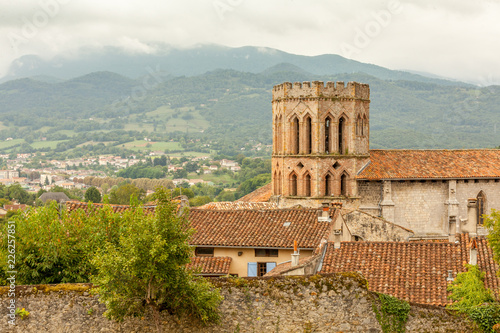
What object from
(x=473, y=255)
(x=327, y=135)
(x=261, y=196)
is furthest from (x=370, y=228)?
(x=261, y=196)

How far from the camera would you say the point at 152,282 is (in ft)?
56.6

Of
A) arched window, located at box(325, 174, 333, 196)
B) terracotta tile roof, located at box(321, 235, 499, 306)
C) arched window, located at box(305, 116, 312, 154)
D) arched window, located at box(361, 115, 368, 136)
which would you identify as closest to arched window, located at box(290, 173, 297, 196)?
arched window, located at box(305, 116, 312, 154)

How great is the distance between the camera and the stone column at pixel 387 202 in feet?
150

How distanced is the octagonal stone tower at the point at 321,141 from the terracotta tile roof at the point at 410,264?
69.7 ft

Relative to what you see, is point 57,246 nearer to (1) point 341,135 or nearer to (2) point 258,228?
(2) point 258,228

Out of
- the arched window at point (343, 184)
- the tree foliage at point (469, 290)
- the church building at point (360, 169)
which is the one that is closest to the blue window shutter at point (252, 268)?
the tree foliage at point (469, 290)

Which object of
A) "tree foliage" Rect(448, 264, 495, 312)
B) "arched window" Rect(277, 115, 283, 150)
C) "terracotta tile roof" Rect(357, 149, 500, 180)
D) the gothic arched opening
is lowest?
"tree foliage" Rect(448, 264, 495, 312)

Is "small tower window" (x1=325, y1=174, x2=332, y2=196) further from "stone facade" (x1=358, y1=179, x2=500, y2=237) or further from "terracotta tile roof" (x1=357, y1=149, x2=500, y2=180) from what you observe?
"stone facade" (x1=358, y1=179, x2=500, y2=237)

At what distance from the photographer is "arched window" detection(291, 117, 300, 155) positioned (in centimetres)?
4891

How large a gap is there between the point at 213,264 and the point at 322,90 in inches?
875

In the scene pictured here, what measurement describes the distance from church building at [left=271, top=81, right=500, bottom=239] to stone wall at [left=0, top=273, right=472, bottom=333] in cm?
2893

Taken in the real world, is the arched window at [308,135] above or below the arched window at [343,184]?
above

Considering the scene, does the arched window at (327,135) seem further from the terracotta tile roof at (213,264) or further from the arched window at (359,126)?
the terracotta tile roof at (213,264)

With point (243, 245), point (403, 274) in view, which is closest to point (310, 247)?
point (243, 245)
